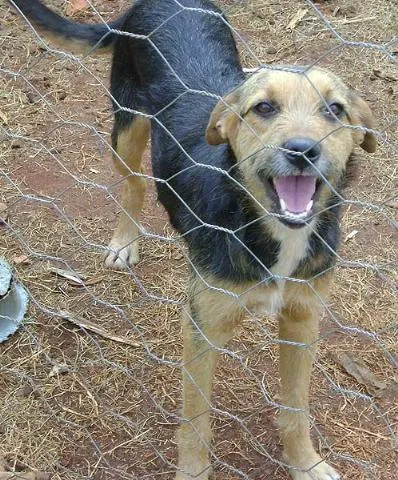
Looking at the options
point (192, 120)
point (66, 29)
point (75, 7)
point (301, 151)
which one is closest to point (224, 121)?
point (301, 151)

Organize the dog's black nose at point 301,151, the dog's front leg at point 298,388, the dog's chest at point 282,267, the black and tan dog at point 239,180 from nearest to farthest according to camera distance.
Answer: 1. the dog's black nose at point 301,151
2. the black and tan dog at point 239,180
3. the dog's chest at point 282,267
4. the dog's front leg at point 298,388

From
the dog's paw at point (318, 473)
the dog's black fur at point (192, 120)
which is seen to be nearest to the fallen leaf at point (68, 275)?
the dog's black fur at point (192, 120)

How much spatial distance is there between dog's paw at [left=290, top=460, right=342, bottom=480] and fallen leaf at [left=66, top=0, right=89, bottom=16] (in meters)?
4.39

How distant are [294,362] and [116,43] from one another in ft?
6.22

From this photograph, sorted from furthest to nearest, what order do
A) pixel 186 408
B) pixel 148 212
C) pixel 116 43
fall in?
pixel 148 212, pixel 116 43, pixel 186 408

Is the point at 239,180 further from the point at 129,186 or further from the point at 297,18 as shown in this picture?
the point at 297,18

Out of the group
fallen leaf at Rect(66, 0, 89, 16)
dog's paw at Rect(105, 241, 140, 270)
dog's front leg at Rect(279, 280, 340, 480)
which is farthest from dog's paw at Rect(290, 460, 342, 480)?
fallen leaf at Rect(66, 0, 89, 16)

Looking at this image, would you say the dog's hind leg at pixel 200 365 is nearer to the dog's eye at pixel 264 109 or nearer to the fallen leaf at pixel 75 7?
the dog's eye at pixel 264 109

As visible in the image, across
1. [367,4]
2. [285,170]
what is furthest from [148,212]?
[367,4]

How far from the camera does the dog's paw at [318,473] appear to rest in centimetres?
342

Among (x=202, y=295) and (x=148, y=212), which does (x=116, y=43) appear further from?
(x=202, y=295)

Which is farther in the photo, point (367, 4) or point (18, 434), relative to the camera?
point (367, 4)

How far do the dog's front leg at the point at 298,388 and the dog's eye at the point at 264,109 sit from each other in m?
0.77

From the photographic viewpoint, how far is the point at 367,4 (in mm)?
6699
